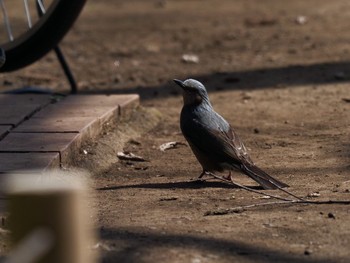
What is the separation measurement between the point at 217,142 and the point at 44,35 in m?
1.63

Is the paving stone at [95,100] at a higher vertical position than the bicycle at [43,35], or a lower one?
lower

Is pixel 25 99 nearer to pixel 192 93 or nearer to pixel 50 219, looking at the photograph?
pixel 192 93

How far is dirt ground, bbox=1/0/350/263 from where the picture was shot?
168 inches

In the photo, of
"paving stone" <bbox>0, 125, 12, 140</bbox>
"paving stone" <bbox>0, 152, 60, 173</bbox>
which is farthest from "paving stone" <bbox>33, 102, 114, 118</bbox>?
"paving stone" <bbox>0, 152, 60, 173</bbox>

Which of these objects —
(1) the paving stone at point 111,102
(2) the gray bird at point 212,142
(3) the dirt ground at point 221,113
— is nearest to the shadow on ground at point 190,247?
(3) the dirt ground at point 221,113

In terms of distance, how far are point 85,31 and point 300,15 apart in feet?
7.34

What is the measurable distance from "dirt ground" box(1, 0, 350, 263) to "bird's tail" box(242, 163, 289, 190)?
0.32ft

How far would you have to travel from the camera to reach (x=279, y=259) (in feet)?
13.1

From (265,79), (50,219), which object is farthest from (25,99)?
(50,219)

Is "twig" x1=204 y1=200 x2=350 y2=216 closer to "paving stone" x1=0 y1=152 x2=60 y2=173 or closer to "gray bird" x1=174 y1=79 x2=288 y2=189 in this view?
"gray bird" x1=174 y1=79 x2=288 y2=189

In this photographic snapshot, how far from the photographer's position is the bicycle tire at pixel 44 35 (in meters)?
6.50

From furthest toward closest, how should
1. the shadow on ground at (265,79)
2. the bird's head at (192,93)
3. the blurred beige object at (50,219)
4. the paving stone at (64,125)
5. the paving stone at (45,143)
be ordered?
the shadow on ground at (265,79) < the paving stone at (64,125) < the bird's head at (192,93) < the paving stone at (45,143) < the blurred beige object at (50,219)

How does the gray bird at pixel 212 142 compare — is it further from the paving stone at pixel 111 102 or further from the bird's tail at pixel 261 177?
the paving stone at pixel 111 102

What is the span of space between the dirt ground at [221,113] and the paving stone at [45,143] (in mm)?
130
